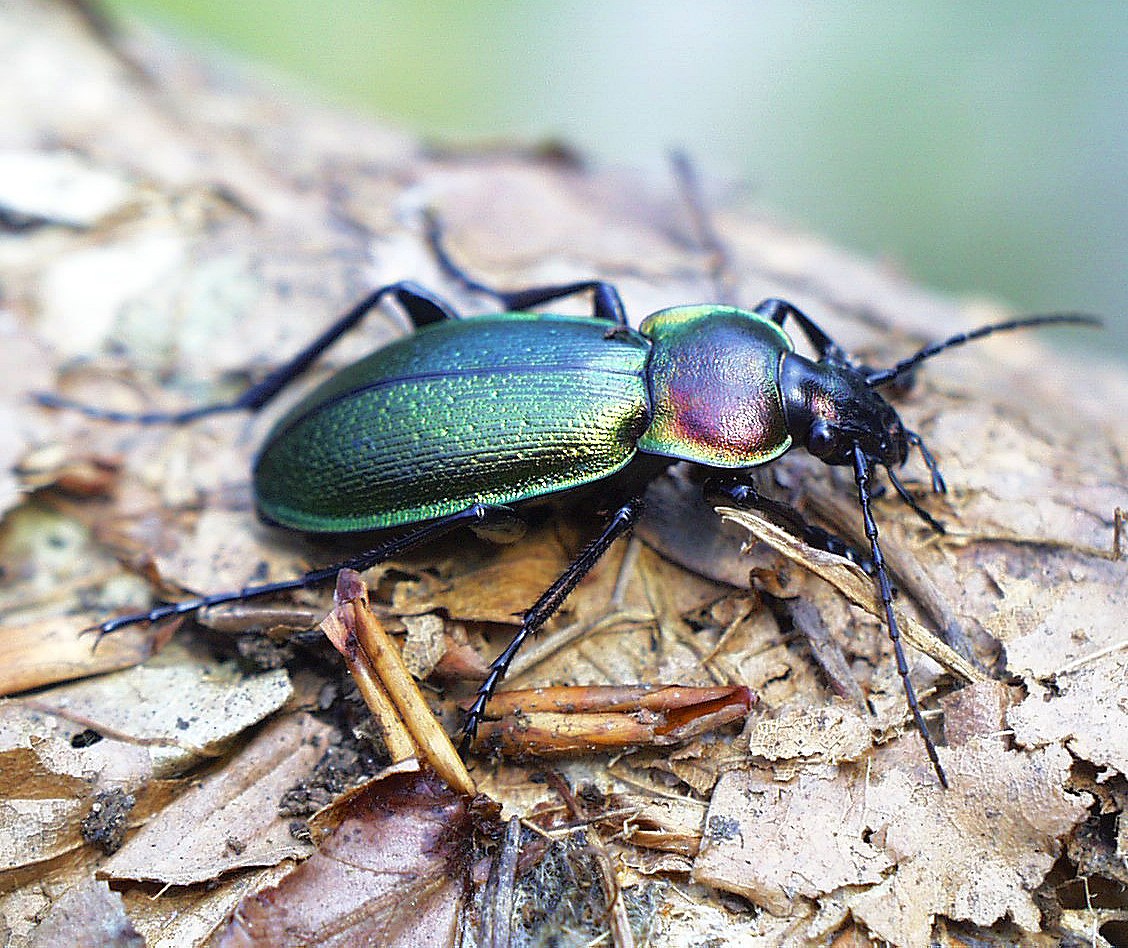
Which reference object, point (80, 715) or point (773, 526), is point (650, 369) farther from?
point (80, 715)

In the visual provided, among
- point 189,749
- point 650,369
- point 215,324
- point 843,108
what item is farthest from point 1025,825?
point 843,108

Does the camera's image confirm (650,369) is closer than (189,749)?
No

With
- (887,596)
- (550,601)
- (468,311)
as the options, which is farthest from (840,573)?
(468,311)

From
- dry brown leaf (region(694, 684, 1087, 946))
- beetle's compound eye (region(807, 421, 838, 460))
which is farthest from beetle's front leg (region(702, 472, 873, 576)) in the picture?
dry brown leaf (region(694, 684, 1087, 946))

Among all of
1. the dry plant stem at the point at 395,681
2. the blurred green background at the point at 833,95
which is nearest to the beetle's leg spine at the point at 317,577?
the dry plant stem at the point at 395,681

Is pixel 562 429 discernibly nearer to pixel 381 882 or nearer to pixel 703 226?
pixel 381 882

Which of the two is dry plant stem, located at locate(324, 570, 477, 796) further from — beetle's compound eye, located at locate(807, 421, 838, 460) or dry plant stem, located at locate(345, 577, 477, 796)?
beetle's compound eye, located at locate(807, 421, 838, 460)
